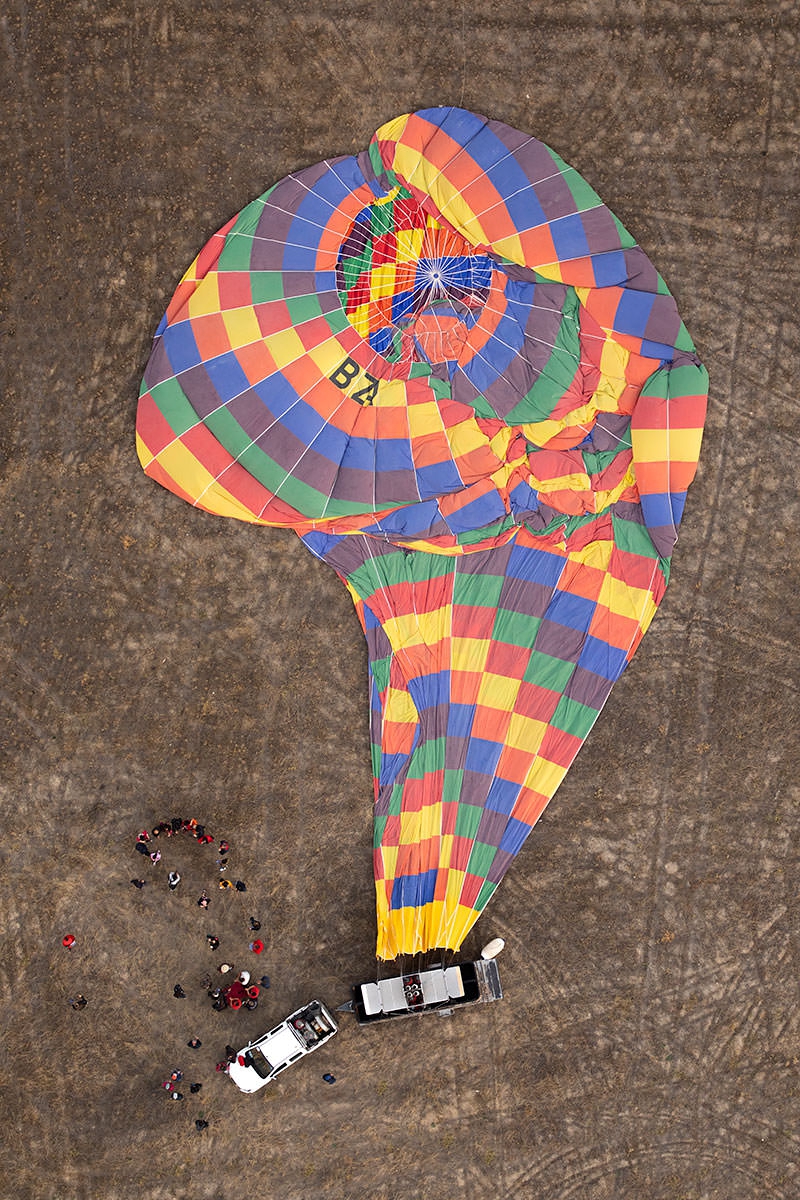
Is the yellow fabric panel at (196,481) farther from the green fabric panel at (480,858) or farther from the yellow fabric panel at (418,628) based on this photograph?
the green fabric panel at (480,858)

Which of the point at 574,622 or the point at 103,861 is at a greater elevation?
the point at 574,622

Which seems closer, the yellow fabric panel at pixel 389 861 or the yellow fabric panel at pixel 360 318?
the yellow fabric panel at pixel 360 318

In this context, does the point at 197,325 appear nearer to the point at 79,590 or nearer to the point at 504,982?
the point at 79,590

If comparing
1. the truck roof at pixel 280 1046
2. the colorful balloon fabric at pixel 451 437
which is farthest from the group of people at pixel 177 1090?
the colorful balloon fabric at pixel 451 437

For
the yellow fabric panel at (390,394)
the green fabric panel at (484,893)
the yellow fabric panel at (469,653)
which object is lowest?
the green fabric panel at (484,893)

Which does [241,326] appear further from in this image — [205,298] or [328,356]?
[328,356]

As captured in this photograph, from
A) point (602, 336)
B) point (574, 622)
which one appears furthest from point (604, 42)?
point (574, 622)
